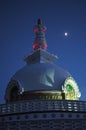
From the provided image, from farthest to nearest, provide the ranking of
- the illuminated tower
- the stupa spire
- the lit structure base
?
the stupa spire < the illuminated tower < the lit structure base

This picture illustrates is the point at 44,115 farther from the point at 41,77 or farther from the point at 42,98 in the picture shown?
the point at 41,77

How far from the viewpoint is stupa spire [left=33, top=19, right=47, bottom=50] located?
172 feet

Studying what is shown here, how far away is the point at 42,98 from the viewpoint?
4312 cm

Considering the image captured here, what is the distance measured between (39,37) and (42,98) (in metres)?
14.0

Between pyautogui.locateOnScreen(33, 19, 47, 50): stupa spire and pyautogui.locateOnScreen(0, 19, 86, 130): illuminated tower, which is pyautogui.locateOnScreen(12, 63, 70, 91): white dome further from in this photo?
pyautogui.locateOnScreen(33, 19, 47, 50): stupa spire

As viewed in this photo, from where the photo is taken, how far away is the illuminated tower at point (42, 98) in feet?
127

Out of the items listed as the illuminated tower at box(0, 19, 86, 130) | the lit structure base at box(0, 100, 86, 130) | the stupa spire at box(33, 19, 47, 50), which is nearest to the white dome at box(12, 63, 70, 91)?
the illuminated tower at box(0, 19, 86, 130)

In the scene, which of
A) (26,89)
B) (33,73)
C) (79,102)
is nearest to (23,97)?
(26,89)

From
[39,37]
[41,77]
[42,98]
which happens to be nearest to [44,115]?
[42,98]

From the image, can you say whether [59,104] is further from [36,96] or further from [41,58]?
[41,58]

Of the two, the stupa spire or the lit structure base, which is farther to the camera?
the stupa spire

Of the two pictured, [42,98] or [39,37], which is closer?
[42,98]

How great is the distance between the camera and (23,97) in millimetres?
43906

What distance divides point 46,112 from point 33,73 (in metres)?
8.26
